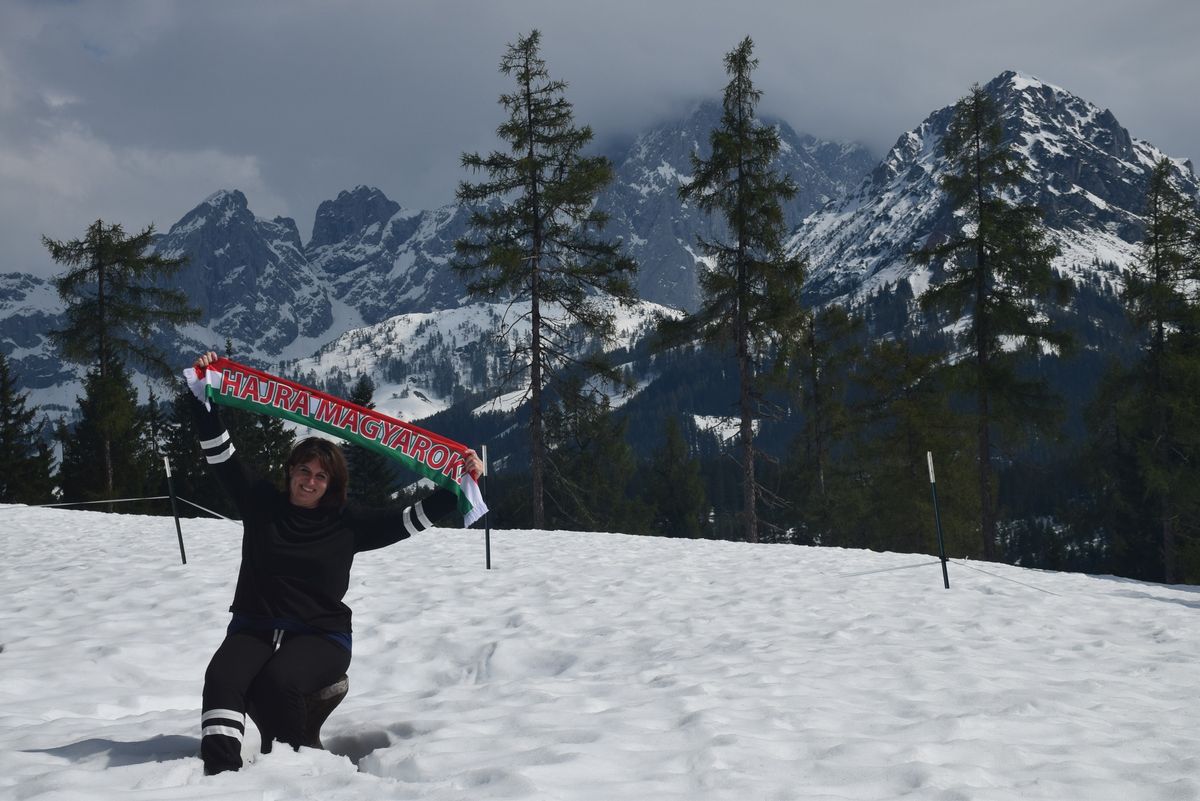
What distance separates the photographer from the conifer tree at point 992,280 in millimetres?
20391

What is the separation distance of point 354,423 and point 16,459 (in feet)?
131

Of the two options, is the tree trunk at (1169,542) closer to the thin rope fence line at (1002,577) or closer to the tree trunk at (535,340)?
the thin rope fence line at (1002,577)

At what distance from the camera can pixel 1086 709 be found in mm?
5344

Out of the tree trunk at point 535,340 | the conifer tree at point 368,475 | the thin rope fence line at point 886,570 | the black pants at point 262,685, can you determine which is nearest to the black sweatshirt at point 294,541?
the black pants at point 262,685

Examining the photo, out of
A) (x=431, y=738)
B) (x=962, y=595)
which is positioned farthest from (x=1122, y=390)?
(x=431, y=738)

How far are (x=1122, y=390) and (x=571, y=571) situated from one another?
1985 cm

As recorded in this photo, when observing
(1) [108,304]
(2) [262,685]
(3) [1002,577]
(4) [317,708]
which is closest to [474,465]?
(4) [317,708]

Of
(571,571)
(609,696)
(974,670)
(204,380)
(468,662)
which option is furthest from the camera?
(571,571)

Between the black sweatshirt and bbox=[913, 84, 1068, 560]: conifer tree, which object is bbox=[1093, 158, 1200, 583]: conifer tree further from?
the black sweatshirt

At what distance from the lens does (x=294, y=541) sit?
15.3 feet

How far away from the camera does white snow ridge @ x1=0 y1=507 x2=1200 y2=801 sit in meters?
3.88

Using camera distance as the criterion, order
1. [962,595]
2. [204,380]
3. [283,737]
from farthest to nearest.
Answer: [962,595] → [204,380] → [283,737]

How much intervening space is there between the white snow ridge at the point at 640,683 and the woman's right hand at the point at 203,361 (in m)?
2.28

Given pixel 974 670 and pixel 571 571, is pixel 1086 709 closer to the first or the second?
pixel 974 670
